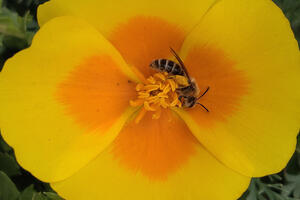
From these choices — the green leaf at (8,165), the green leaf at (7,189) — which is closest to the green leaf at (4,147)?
the green leaf at (8,165)

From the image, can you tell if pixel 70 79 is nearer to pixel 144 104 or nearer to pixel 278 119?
pixel 144 104

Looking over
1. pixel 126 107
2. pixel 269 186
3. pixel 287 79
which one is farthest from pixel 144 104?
pixel 269 186

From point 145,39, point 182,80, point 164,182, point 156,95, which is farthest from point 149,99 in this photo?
point 164,182

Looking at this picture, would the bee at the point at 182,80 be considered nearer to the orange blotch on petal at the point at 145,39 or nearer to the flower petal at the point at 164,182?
the orange blotch on petal at the point at 145,39

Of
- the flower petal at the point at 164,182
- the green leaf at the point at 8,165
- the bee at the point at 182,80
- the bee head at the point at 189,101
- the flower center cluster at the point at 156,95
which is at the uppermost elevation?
the bee at the point at 182,80

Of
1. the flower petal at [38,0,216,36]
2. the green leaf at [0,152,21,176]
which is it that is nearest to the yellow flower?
the flower petal at [38,0,216,36]

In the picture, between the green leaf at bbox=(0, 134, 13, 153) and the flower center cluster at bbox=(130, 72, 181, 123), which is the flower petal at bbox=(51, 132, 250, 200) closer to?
the flower center cluster at bbox=(130, 72, 181, 123)

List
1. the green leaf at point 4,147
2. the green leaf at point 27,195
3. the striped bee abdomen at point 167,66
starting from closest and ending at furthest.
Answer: the striped bee abdomen at point 167,66
the green leaf at point 27,195
the green leaf at point 4,147
